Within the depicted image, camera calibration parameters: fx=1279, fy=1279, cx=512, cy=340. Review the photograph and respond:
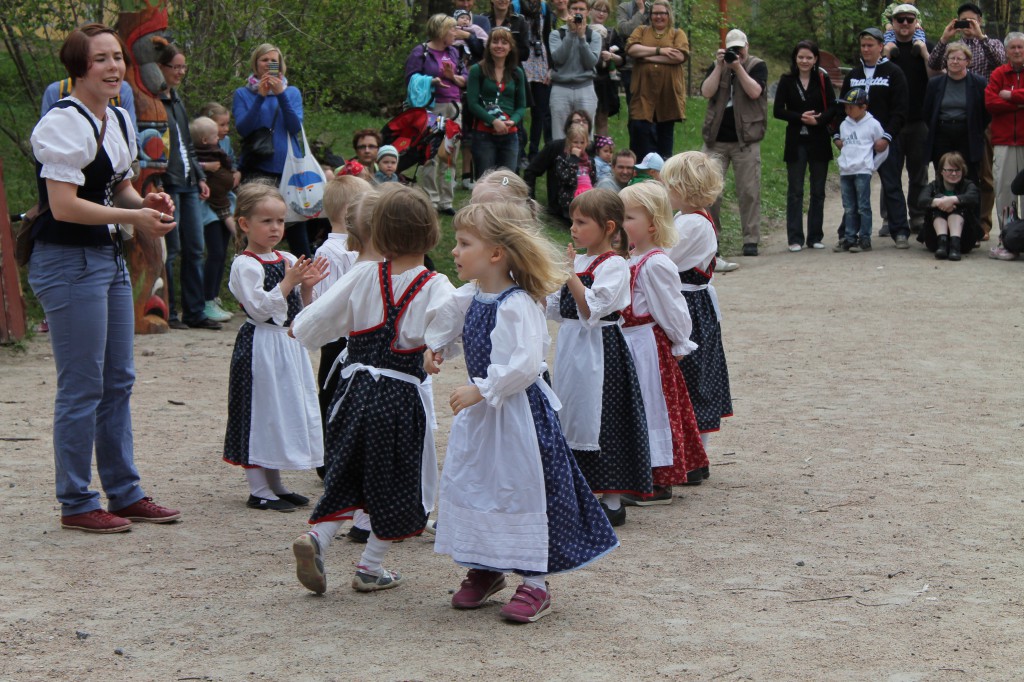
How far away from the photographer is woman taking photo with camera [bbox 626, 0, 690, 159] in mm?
13852

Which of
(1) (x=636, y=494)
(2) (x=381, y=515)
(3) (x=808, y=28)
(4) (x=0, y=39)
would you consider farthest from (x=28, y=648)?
(3) (x=808, y=28)

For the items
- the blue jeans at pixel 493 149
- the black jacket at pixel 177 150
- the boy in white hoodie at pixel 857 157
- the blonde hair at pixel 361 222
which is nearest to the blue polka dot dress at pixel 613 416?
the blonde hair at pixel 361 222

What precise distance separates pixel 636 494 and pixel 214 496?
81.1 inches

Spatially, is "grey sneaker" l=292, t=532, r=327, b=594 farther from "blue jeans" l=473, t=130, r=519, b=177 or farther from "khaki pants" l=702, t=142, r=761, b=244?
"khaki pants" l=702, t=142, r=761, b=244

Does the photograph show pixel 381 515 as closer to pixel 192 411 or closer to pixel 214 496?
pixel 214 496

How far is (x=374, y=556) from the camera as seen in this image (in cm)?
475

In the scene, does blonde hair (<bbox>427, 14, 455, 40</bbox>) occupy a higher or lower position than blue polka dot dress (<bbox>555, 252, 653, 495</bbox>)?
higher

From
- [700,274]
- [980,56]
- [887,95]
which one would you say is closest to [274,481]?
[700,274]

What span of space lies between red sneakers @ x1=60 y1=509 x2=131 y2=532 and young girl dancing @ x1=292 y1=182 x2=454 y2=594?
4.18 feet

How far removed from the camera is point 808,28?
29.8 m

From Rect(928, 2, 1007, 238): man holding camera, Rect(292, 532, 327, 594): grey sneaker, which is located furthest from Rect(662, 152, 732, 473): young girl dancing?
Rect(928, 2, 1007, 238): man holding camera

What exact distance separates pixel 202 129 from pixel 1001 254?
804cm

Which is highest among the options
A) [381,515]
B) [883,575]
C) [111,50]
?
[111,50]

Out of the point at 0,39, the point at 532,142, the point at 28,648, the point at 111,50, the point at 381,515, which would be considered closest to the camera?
the point at 28,648
